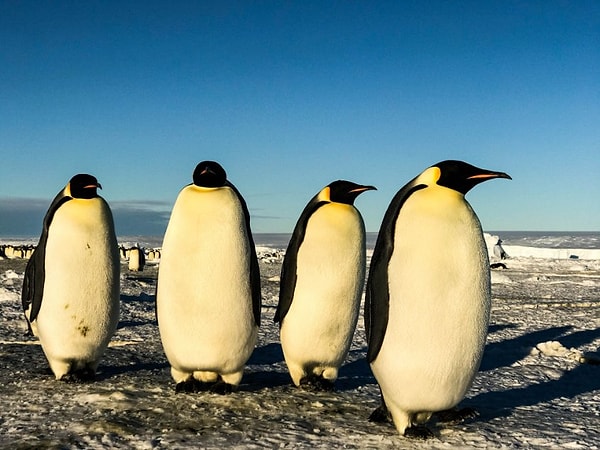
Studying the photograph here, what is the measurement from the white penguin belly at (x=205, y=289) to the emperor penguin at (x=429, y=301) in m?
1.37

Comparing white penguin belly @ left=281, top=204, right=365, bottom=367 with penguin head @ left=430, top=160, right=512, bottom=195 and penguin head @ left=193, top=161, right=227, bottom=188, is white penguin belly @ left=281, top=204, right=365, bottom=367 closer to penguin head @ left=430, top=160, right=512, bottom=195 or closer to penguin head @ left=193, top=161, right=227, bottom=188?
penguin head @ left=193, top=161, right=227, bottom=188

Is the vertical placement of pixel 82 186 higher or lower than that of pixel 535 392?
higher

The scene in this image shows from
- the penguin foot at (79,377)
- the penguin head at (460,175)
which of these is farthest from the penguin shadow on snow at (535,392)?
the penguin foot at (79,377)

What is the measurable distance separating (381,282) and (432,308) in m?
0.35

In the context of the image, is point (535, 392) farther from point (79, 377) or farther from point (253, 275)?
point (79, 377)

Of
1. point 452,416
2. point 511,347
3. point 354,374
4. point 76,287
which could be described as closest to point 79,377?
point 76,287

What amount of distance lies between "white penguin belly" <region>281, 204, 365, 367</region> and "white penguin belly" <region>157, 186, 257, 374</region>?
20.7 inches

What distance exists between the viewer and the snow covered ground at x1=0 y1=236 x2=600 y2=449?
4.00 metres

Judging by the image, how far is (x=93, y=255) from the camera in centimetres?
568

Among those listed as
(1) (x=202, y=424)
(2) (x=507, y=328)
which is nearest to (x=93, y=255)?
(1) (x=202, y=424)

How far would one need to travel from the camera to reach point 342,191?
565 centimetres

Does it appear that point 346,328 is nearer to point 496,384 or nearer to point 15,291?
point 496,384

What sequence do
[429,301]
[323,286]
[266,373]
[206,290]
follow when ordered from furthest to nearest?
[266,373] → [323,286] → [206,290] → [429,301]

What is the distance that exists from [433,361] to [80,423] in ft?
7.44
